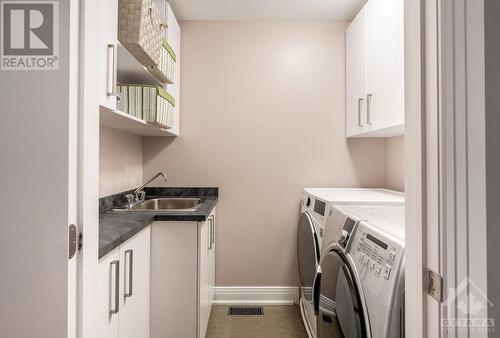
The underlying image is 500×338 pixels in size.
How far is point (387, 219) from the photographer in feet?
4.60

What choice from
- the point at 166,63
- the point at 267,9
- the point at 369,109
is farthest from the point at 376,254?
the point at 267,9

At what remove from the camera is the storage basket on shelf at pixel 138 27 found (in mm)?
1591

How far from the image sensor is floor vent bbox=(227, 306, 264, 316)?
266cm

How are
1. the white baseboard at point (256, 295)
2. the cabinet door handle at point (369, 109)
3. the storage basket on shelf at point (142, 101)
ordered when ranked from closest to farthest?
the storage basket on shelf at point (142, 101), the cabinet door handle at point (369, 109), the white baseboard at point (256, 295)

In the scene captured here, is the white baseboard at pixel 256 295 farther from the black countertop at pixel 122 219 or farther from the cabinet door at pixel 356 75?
the cabinet door at pixel 356 75

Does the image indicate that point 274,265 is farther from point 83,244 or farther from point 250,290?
point 83,244

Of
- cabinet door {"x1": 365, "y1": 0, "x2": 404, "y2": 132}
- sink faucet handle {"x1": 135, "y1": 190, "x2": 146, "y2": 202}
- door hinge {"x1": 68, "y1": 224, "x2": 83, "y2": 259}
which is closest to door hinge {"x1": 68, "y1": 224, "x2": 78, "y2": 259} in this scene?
door hinge {"x1": 68, "y1": 224, "x2": 83, "y2": 259}

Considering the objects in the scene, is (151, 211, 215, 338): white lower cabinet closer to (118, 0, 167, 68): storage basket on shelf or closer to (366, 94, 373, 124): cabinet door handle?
(118, 0, 167, 68): storage basket on shelf

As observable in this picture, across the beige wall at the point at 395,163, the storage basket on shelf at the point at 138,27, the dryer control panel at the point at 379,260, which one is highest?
the storage basket on shelf at the point at 138,27

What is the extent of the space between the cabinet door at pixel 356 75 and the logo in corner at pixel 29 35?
81.5 inches

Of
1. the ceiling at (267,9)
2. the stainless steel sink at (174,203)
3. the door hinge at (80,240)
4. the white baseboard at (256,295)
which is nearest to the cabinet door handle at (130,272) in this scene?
the door hinge at (80,240)

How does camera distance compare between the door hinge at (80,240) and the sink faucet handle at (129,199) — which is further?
the sink faucet handle at (129,199)

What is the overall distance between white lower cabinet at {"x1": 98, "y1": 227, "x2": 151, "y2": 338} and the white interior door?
32 cm

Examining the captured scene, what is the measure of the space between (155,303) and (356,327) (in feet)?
3.81
